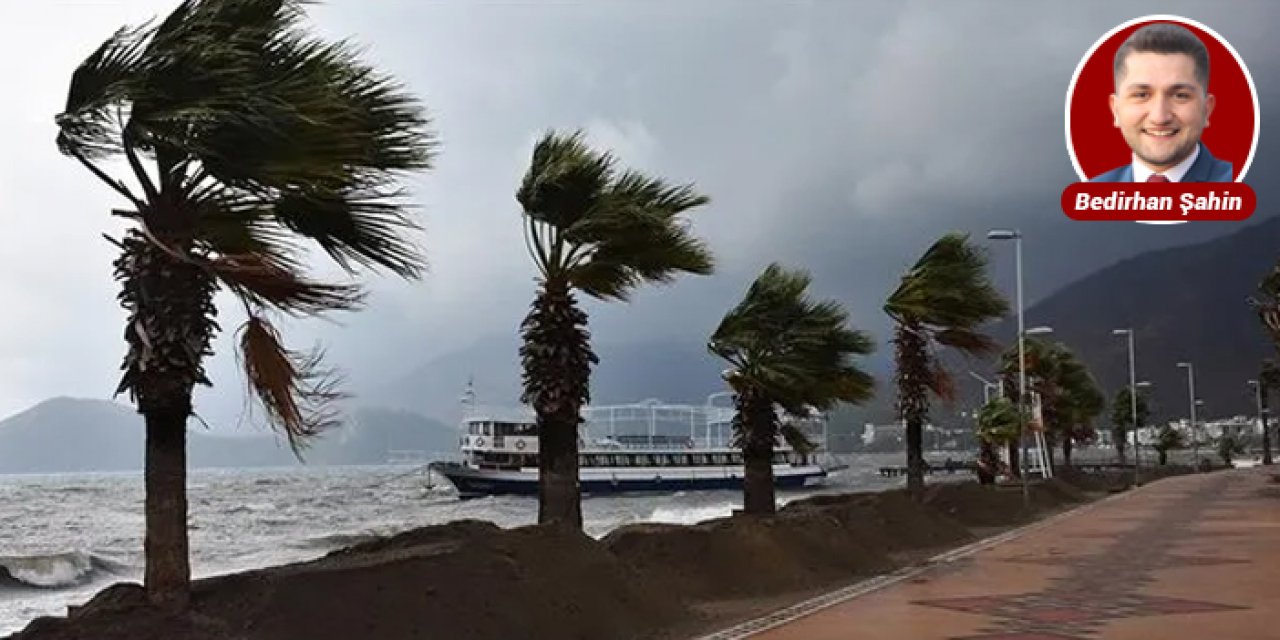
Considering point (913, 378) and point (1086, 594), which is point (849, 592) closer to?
point (1086, 594)

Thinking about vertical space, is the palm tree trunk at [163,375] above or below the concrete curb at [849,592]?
above

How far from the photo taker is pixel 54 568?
29938 mm

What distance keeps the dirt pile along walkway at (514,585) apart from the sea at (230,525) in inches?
402

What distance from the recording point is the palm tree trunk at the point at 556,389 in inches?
559

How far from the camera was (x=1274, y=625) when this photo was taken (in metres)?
11.8

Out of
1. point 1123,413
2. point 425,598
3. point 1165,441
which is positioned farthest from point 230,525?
point 1165,441

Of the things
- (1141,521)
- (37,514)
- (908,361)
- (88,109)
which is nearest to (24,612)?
(88,109)

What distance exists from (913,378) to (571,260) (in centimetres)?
1494

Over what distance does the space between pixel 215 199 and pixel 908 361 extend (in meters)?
20.8

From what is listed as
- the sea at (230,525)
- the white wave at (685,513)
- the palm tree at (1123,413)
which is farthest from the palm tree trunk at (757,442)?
the palm tree at (1123,413)

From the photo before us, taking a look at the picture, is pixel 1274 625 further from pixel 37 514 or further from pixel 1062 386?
pixel 37 514

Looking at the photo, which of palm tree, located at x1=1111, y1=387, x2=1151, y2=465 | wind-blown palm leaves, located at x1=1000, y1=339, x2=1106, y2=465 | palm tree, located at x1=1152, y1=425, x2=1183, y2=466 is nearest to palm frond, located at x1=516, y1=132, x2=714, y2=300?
wind-blown palm leaves, located at x1=1000, y1=339, x2=1106, y2=465

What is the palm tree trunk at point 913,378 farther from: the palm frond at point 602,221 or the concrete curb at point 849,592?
the palm frond at point 602,221

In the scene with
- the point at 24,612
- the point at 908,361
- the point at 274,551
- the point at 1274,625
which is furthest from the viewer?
the point at 274,551
